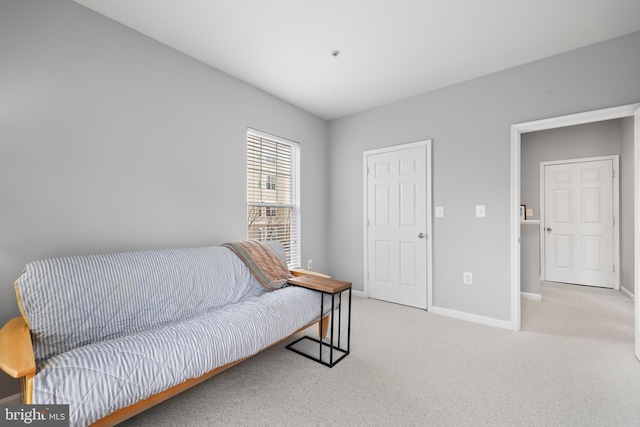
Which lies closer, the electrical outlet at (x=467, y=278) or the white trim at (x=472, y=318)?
the white trim at (x=472, y=318)

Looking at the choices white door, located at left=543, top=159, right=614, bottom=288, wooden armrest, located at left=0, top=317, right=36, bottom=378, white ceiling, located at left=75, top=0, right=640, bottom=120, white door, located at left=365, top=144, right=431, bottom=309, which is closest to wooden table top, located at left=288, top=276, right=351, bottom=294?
white door, located at left=365, top=144, right=431, bottom=309

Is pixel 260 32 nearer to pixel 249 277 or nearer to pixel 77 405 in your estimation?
pixel 249 277

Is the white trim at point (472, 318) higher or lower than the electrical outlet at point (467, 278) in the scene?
lower

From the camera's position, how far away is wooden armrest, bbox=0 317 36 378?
103 cm

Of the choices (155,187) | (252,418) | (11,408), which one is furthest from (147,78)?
(252,418)

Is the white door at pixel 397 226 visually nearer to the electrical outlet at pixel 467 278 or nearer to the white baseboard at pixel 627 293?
the electrical outlet at pixel 467 278

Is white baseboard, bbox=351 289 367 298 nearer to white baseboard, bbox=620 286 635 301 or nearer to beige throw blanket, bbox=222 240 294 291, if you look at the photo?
beige throw blanket, bbox=222 240 294 291

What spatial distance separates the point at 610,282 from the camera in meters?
4.21

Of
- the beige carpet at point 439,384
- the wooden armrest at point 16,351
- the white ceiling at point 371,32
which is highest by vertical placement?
the white ceiling at point 371,32

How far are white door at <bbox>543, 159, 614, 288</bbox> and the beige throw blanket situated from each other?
4744mm

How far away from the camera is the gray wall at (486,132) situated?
243cm

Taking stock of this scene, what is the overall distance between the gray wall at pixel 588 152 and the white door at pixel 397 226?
1.71 m

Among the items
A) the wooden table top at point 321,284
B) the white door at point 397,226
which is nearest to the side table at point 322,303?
the wooden table top at point 321,284

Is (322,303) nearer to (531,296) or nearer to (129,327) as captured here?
(129,327)
